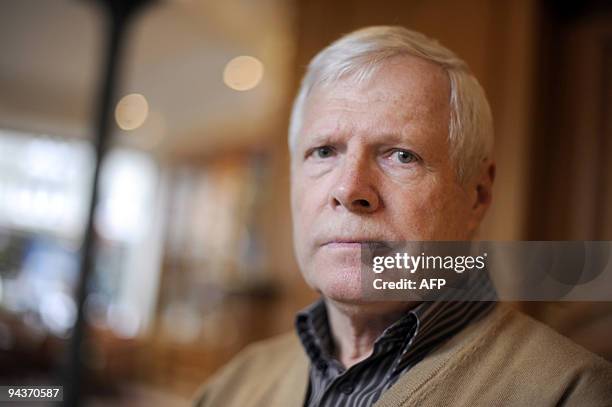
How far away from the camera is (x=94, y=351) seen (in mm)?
1273

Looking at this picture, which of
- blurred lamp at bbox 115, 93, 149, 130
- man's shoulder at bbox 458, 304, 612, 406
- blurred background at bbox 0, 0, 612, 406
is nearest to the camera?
man's shoulder at bbox 458, 304, 612, 406

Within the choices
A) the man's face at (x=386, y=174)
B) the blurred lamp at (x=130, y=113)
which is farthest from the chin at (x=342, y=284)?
the blurred lamp at (x=130, y=113)

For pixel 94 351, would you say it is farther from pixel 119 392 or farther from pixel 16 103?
pixel 16 103

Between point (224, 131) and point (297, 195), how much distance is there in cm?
214

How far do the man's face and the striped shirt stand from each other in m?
0.05

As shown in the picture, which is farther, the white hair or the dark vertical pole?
the dark vertical pole

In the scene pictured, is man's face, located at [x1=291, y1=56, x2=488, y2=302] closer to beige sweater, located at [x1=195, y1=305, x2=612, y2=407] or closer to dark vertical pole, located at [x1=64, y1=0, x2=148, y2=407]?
beige sweater, located at [x1=195, y1=305, x2=612, y2=407]

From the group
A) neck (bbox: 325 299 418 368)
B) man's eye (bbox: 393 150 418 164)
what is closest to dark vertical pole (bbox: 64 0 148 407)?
neck (bbox: 325 299 418 368)

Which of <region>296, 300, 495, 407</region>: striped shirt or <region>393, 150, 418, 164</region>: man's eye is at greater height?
<region>393, 150, 418, 164</region>: man's eye

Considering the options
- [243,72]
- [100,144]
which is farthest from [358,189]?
[243,72]

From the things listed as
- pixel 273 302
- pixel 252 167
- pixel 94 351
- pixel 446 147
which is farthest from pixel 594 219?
pixel 252 167

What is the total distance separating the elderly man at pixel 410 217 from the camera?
465 millimetres

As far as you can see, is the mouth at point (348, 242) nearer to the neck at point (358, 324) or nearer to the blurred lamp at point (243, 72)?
the neck at point (358, 324)

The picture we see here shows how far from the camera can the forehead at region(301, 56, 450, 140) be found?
48 cm
